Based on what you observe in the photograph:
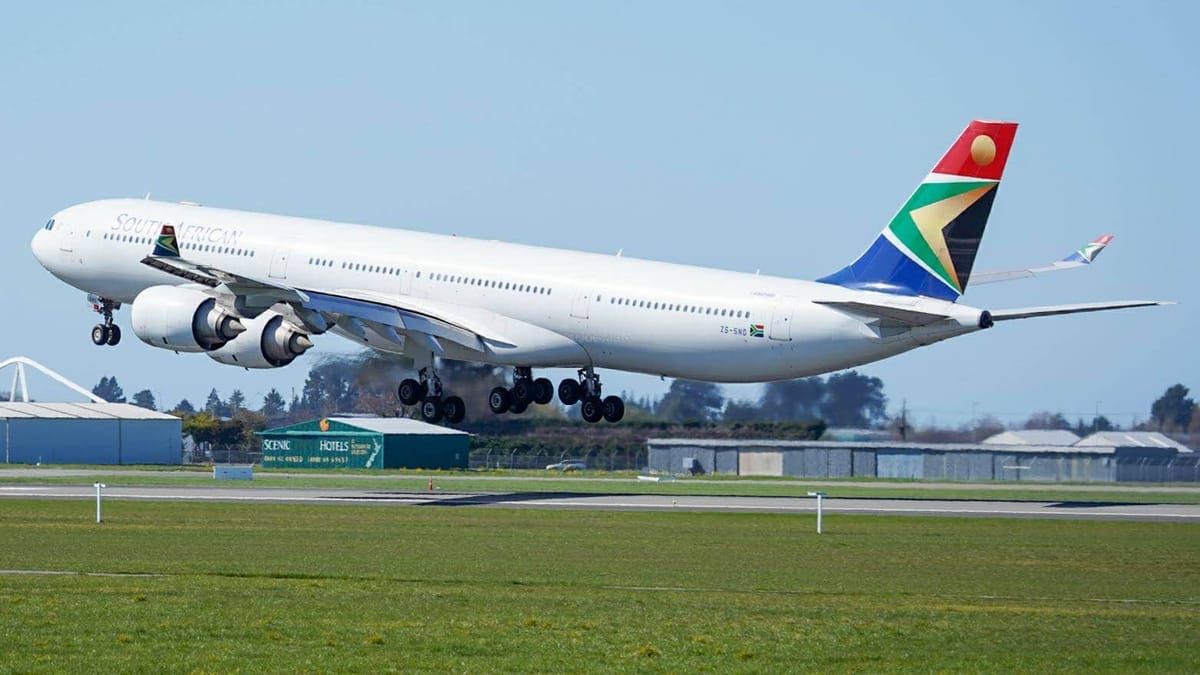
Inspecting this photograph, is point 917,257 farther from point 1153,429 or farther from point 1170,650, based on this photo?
point 1153,429

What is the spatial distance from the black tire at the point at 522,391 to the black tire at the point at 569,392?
41.4 inches

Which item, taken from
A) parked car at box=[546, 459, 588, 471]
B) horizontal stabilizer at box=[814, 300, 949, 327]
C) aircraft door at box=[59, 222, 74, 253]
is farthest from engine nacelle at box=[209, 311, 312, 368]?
parked car at box=[546, 459, 588, 471]

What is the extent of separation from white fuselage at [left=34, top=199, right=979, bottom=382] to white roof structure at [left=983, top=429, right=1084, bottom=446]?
34.6m

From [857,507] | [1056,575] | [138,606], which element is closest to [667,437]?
[857,507]

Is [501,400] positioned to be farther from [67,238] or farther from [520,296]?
[67,238]

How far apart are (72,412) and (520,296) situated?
58779mm

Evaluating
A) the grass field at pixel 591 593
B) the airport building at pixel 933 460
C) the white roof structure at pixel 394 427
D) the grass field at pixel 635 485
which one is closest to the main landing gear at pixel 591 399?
the grass field at pixel 635 485

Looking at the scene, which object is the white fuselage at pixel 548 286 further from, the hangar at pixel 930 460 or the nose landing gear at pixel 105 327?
the hangar at pixel 930 460

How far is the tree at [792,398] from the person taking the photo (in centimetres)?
7169

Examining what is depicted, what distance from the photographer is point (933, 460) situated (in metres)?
89.1

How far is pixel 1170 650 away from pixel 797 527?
24.2 meters

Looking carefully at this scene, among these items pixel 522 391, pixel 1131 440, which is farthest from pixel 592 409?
pixel 1131 440

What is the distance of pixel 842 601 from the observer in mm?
34250

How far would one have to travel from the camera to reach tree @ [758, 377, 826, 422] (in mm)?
71688
